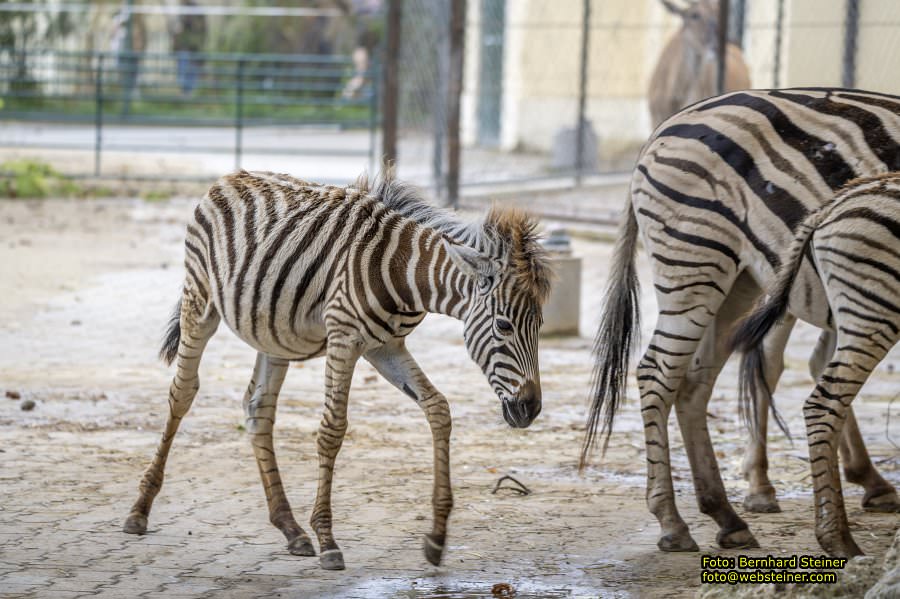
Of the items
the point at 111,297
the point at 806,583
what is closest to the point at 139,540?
the point at 806,583

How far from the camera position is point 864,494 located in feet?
18.2

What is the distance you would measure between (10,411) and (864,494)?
14.6ft

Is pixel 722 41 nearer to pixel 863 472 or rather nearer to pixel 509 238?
pixel 863 472

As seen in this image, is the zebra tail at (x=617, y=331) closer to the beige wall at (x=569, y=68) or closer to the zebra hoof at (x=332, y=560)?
the zebra hoof at (x=332, y=560)

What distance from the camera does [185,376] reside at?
496 cm

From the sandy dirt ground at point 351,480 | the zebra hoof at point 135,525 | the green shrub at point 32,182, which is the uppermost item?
the green shrub at point 32,182

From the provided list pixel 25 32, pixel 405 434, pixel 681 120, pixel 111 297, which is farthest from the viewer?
pixel 25 32

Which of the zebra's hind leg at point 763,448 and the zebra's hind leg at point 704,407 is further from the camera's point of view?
the zebra's hind leg at point 763,448

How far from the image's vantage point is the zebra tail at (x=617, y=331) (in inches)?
207

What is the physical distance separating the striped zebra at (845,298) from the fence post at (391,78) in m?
7.84

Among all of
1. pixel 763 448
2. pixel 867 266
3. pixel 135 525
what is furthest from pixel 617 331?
pixel 135 525

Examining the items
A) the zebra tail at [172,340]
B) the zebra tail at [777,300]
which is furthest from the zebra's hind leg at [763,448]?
the zebra tail at [172,340]

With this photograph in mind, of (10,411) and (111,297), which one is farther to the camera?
(111,297)

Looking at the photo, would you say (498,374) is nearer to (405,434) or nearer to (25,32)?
(405,434)
